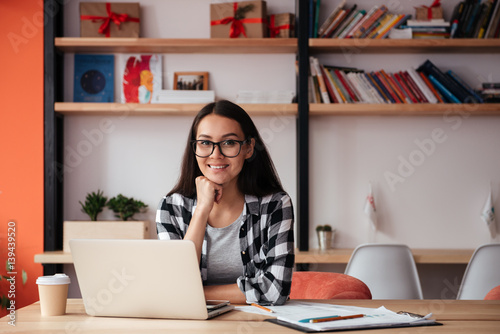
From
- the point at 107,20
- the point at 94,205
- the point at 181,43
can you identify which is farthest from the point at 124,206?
the point at 107,20

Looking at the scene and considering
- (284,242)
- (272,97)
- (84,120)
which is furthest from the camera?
(84,120)

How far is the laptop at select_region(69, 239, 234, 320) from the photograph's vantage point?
1304mm

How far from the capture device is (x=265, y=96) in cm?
355

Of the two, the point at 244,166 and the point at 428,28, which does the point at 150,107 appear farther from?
the point at 428,28

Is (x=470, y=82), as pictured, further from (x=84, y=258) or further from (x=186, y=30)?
(x=84, y=258)

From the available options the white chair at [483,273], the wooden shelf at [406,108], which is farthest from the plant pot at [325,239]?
the white chair at [483,273]

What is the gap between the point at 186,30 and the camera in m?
3.82

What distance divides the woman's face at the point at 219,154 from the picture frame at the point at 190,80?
6.23 feet

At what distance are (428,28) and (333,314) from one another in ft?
9.03

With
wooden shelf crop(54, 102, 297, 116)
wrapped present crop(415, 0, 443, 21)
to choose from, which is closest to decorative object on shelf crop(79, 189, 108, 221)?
wooden shelf crop(54, 102, 297, 116)

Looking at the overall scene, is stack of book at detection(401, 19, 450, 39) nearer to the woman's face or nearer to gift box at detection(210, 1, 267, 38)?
gift box at detection(210, 1, 267, 38)

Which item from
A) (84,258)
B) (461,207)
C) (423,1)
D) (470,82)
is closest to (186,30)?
(423,1)

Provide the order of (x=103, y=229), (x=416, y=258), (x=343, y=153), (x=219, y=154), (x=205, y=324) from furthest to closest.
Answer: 1. (x=343, y=153)
2. (x=103, y=229)
3. (x=416, y=258)
4. (x=219, y=154)
5. (x=205, y=324)

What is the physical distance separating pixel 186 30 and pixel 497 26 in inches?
81.6
